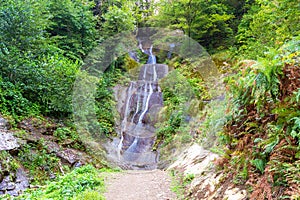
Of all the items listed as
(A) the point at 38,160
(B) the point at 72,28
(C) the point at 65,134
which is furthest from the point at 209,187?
(B) the point at 72,28

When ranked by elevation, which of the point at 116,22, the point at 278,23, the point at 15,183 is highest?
the point at 116,22

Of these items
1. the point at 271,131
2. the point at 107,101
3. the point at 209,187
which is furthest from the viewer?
the point at 107,101

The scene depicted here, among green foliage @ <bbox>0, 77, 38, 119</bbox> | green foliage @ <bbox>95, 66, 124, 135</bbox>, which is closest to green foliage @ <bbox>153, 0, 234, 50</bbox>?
green foliage @ <bbox>95, 66, 124, 135</bbox>

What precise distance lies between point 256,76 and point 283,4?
407cm

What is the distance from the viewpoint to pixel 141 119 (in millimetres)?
11820

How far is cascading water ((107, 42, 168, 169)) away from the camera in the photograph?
968cm

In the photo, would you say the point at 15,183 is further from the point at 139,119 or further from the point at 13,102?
the point at 139,119

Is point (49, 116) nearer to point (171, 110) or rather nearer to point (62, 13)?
point (171, 110)

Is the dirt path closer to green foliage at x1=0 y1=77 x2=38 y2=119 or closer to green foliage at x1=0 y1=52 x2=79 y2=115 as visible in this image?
green foliage at x1=0 y1=77 x2=38 y2=119

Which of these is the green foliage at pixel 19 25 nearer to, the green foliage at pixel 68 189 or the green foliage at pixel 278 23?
the green foliage at pixel 68 189

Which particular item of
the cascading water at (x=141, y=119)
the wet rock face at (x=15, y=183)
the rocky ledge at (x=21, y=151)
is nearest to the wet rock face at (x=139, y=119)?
the cascading water at (x=141, y=119)

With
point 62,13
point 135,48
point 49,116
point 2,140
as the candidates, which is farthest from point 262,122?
point 135,48

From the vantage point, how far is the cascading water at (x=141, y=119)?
968 centimetres

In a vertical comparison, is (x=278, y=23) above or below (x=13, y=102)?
above
